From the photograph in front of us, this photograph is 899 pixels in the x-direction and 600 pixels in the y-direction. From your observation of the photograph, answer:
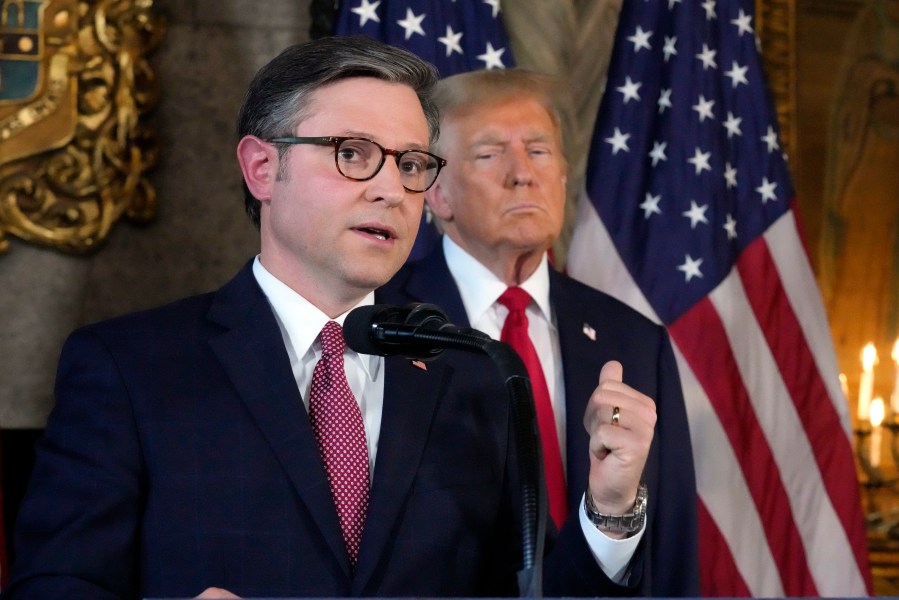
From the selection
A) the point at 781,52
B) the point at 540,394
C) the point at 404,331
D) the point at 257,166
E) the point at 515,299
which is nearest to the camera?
the point at 404,331

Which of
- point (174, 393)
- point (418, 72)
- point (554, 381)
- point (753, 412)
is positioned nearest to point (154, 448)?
point (174, 393)

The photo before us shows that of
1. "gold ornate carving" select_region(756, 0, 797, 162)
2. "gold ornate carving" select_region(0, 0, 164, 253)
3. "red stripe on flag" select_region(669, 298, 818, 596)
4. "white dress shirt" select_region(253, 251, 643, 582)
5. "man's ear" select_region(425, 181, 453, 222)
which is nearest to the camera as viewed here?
"white dress shirt" select_region(253, 251, 643, 582)

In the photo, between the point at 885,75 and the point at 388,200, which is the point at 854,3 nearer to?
the point at 885,75

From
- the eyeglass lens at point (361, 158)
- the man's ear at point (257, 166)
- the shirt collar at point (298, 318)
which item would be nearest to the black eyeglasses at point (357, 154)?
the eyeglass lens at point (361, 158)

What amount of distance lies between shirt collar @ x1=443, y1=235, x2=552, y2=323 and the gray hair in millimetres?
1219

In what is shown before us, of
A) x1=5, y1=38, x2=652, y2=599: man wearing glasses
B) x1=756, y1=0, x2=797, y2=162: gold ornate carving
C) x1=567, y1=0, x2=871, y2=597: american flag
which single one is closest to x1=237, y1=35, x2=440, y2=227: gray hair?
x1=5, y1=38, x2=652, y2=599: man wearing glasses

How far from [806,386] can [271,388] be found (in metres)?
2.70

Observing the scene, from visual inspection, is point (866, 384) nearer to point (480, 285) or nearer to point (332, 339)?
point (480, 285)

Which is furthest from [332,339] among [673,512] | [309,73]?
[673,512]

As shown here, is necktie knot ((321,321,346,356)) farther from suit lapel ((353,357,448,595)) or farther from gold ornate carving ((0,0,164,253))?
gold ornate carving ((0,0,164,253))

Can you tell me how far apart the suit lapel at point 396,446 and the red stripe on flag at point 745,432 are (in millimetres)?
2062

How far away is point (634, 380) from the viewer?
3400mm

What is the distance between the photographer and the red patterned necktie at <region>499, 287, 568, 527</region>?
320cm

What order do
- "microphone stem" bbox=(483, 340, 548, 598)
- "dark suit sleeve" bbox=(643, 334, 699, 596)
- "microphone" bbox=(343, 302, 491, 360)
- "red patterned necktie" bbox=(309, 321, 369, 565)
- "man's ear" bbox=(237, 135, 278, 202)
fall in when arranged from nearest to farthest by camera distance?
"microphone stem" bbox=(483, 340, 548, 598), "microphone" bbox=(343, 302, 491, 360), "red patterned necktie" bbox=(309, 321, 369, 565), "man's ear" bbox=(237, 135, 278, 202), "dark suit sleeve" bbox=(643, 334, 699, 596)
